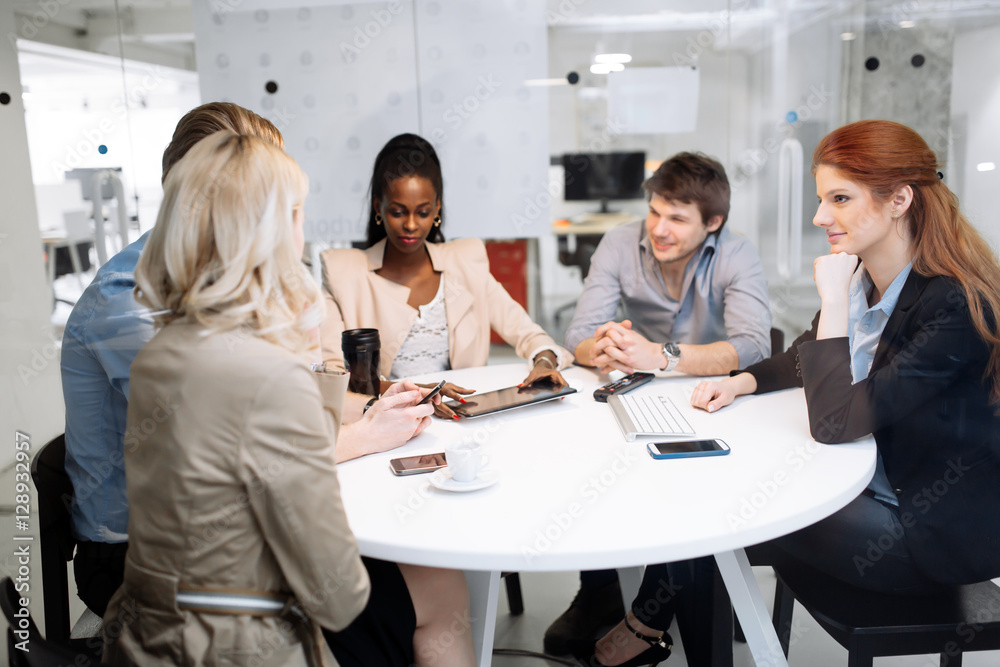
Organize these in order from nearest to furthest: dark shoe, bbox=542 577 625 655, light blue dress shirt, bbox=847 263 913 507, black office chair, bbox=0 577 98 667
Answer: black office chair, bbox=0 577 98 667 → light blue dress shirt, bbox=847 263 913 507 → dark shoe, bbox=542 577 625 655

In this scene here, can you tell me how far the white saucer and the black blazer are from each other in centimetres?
68

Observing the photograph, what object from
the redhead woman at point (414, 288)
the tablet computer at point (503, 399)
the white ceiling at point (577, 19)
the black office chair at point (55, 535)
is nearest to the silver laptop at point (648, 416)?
the tablet computer at point (503, 399)

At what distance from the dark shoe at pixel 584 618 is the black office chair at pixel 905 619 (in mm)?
853

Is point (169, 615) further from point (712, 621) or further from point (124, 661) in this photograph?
point (712, 621)

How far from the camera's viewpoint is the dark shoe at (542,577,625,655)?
214 centimetres

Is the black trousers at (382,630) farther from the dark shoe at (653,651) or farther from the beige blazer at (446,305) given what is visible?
the beige blazer at (446,305)

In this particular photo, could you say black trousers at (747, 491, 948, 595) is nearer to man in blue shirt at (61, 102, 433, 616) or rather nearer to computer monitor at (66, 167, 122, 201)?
man in blue shirt at (61, 102, 433, 616)

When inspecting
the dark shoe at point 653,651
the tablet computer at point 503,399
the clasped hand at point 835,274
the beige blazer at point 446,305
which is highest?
A: the clasped hand at point 835,274

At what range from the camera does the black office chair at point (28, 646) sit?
918mm

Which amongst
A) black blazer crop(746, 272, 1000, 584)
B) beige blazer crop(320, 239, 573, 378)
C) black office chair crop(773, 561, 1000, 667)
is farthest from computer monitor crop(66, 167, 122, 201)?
black office chair crop(773, 561, 1000, 667)

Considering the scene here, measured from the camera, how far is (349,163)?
3541mm

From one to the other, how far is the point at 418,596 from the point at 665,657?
2.72 ft

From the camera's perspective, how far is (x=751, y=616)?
4.57ft

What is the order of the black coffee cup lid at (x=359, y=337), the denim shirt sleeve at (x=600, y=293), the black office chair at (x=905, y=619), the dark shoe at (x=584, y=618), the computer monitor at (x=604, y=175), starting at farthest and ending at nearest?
the computer monitor at (x=604, y=175), the denim shirt sleeve at (x=600, y=293), the dark shoe at (x=584, y=618), the black coffee cup lid at (x=359, y=337), the black office chair at (x=905, y=619)
